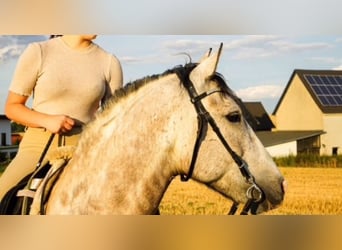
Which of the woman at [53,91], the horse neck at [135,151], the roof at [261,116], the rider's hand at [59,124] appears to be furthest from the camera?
the roof at [261,116]

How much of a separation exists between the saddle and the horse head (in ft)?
1.22

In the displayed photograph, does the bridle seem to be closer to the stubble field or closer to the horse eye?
the horse eye

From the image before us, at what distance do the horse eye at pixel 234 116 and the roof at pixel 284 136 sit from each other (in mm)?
482

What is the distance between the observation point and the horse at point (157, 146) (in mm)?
1145

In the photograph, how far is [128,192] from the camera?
114 cm

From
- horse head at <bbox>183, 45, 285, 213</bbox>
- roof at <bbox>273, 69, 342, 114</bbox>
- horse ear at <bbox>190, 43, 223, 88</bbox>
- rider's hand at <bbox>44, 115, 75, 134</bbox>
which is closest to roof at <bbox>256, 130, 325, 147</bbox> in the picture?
roof at <bbox>273, 69, 342, 114</bbox>

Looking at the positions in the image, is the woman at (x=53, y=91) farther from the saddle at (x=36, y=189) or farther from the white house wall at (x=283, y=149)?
the white house wall at (x=283, y=149)

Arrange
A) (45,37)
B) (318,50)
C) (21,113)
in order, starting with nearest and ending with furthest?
(21,113)
(45,37)
(318,50)

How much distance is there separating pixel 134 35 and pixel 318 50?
0.78 meters

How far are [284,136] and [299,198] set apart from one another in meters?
0.27

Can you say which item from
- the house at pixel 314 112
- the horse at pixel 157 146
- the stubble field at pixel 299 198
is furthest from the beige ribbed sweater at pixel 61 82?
the house at pixel 314 112

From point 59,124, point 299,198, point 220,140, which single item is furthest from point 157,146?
point 299,198
